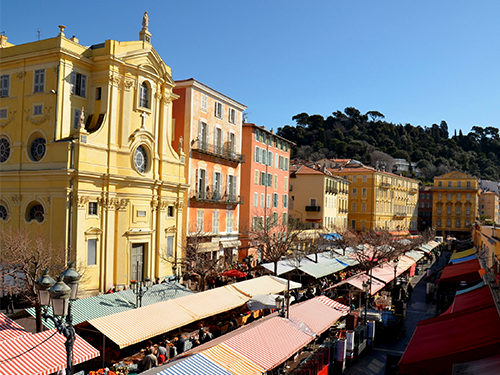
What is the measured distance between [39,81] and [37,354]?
60.5 feet

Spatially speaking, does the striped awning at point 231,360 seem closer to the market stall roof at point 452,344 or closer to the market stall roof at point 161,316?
the market stall roof at point 161,316

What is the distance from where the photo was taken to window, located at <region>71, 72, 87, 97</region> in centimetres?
2792

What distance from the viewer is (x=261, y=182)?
4850 centimetres

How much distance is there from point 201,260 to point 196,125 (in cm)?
1276

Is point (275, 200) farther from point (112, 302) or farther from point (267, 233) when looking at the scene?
point (112, 302)

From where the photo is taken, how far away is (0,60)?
95.2 ft

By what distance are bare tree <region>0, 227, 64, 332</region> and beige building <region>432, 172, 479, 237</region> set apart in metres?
91.5

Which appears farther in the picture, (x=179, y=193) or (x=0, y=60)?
(x=179, y=193)

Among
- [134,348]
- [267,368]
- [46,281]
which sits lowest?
[134,348]

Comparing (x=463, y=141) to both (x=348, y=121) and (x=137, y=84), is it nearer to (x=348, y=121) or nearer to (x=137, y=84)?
(x=348, y=121)

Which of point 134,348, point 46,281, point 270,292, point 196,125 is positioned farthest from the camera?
point 196,125

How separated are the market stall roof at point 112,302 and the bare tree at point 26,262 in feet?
4.44

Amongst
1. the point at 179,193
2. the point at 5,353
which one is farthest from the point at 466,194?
the point at 5,353

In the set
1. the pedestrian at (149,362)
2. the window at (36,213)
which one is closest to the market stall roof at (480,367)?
the pedestrian at (149,362)
